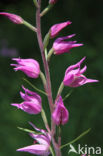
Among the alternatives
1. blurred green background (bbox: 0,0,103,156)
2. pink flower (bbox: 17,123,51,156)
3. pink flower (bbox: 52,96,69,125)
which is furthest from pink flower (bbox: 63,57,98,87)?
blurred green background (bbox: 0,0,103,156)

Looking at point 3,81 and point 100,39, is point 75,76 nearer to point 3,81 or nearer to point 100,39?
point 3,81

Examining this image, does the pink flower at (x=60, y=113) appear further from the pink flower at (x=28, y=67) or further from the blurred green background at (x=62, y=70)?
the blurred green background at (x=62, y=70)

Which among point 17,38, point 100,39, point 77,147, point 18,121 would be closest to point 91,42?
point 100,39

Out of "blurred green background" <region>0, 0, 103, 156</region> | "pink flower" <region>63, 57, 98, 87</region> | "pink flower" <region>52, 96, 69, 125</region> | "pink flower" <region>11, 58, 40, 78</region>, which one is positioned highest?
"pink flower" <region>11, 58, 40, 78</region>

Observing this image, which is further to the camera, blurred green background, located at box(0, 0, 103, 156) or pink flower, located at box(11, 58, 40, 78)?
blurred green background, located at box(0, 0, 103, 156)

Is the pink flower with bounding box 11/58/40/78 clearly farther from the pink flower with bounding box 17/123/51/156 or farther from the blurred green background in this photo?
the blurred green background

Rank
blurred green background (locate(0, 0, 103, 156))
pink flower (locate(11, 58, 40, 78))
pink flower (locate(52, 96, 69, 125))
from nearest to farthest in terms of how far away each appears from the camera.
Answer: pink flower (locate(52, 96, 69, 125)) → pink flower (locate(11, 58, 40, 78)) → blurred green background (locate(0, 0, 103, 156))

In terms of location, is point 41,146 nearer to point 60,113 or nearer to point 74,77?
point 60,113

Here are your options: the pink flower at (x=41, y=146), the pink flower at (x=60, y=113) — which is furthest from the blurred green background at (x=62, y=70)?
the pink flower at (x=60, y=113)

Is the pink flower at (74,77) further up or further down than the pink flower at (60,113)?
further up
